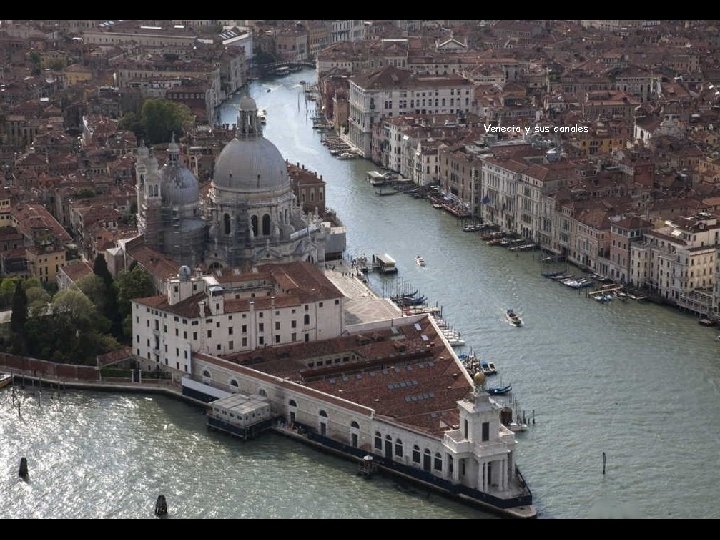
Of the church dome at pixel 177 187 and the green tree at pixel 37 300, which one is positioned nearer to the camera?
the green tree at pixel 37 300

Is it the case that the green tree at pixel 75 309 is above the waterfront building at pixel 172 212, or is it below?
below

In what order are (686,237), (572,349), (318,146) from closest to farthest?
(572,349)
(686,237)
(318,146)

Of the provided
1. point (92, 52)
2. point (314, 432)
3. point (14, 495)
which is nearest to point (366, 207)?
point (314, 432)

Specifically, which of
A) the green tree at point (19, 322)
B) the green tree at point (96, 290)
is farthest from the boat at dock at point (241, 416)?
the green tree at point (96, 290)

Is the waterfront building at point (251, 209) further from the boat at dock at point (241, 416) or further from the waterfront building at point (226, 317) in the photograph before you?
the boat at dock at point (241, 416)

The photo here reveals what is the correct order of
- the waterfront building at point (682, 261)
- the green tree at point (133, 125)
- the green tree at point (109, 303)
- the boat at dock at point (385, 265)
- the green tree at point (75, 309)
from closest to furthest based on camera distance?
the green tree at point (75, 309) → the green tree at point (109, 303) → the waterfront building at point (682, 261) → the boat at dock at point (385, 265) → the green tree at point (133, 125)

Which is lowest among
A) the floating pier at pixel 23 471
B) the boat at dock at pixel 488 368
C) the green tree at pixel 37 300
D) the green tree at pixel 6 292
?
the boat at dock at pixel 488 368

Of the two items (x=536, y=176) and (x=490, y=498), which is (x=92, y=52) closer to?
(x=536, y=176)
